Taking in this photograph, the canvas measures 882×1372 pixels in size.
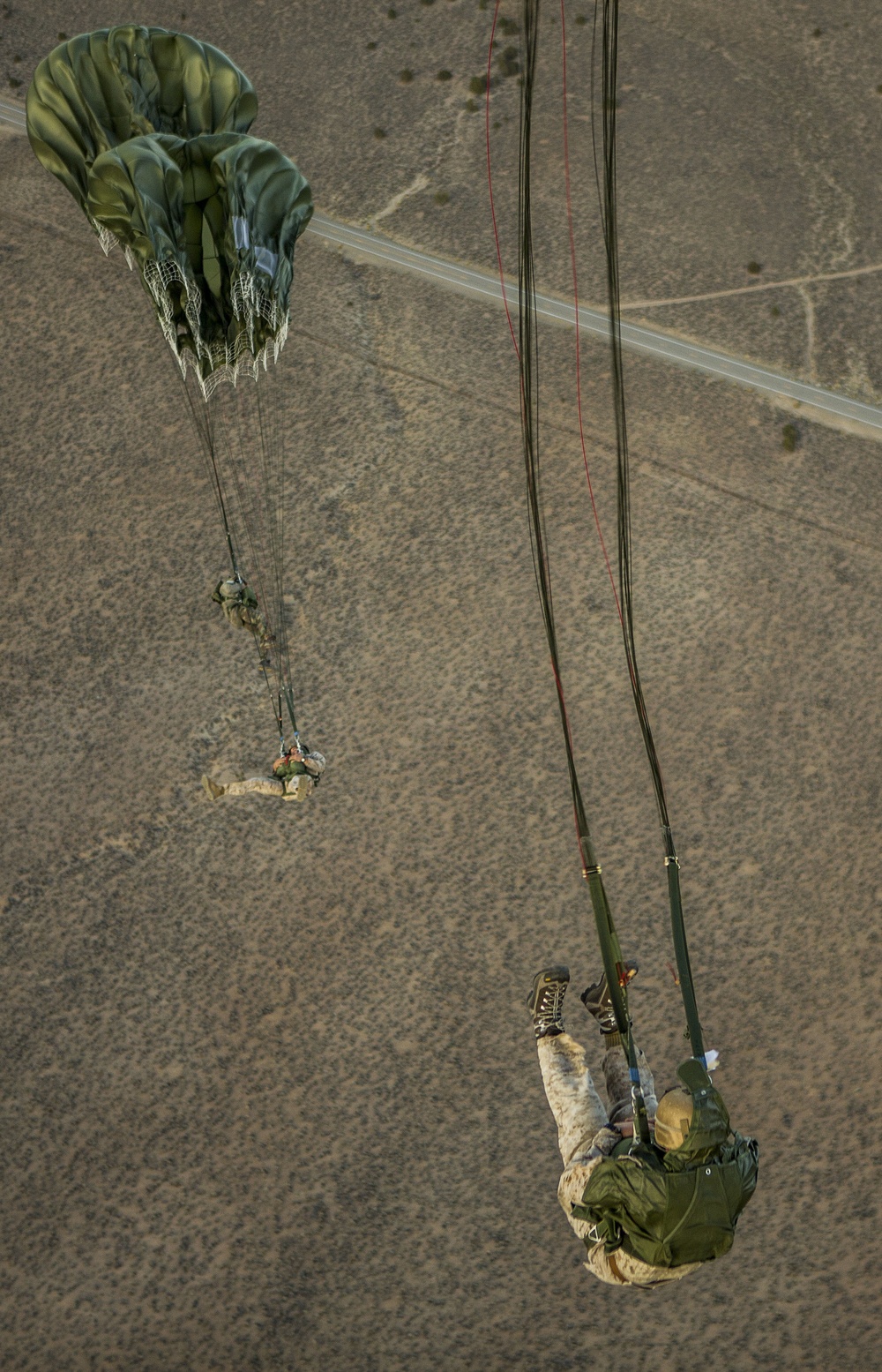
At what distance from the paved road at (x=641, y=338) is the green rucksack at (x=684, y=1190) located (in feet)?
32.3

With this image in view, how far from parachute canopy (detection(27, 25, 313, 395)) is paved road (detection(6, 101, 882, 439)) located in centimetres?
473

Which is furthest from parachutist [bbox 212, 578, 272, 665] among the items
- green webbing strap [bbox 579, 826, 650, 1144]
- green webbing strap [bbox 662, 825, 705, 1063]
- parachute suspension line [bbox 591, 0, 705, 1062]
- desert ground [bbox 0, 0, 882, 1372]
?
green webbing strap [bbox 662, 825, 705, 1063]

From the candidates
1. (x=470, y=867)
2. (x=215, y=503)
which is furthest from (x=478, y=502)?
(x=470, y=867)

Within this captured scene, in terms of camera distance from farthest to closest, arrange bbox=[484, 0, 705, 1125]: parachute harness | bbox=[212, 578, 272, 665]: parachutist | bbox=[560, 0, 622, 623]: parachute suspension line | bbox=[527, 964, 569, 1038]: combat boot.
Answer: bbox=[560, 0, 622, 623]: parachute suspension line
bbox=[212, 578, 272, 665]: parachutist
bbox=[527, 964, 569, 1038]: combat boot
bbox=[484, 0, 705, 1125]: parachute harness

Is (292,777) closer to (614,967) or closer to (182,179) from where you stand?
(614,967)

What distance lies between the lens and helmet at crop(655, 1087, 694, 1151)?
28.1 ft

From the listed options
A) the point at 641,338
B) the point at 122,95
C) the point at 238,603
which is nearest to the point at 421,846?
the point at 238,603

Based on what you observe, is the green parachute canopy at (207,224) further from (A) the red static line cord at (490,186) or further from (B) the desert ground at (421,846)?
(A) the red static line cord at (490,186)

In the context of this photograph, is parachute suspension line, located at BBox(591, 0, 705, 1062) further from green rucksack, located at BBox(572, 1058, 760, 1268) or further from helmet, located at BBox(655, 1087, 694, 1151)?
green rucksack, located at BBox(572, 1058, 760, 1268)

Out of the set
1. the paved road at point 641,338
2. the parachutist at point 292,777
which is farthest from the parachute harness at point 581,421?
the parachutist at point 292,777

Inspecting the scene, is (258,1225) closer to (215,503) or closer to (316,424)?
(215,503)

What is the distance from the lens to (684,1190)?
28.4ft

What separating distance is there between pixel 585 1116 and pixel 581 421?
8.69 m

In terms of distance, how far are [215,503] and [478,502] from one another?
3351mm
